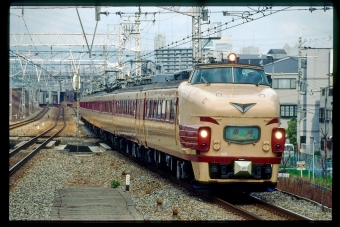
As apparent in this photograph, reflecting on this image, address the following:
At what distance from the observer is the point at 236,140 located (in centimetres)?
1200

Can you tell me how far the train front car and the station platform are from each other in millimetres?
1746

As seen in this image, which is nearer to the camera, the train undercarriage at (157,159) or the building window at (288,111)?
the train undercarriage at (157,159)

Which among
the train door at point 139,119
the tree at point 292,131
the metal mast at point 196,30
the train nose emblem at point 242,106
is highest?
the metal mast at point 196,30

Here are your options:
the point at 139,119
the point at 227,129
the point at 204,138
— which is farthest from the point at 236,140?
the point at 139,119

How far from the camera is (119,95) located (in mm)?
26344

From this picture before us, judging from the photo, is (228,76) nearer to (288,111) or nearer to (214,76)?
(214,76)

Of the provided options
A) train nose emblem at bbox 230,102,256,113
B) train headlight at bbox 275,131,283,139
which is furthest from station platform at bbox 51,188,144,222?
train headlight at bbox 275,131,283,139

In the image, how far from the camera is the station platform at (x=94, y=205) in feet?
34.8

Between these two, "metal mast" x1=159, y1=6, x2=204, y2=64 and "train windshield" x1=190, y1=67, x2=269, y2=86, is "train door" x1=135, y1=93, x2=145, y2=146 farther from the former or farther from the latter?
"train windshield" x1=190, y1=67, x2=269, y2=86

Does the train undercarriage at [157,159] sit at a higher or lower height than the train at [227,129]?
lower

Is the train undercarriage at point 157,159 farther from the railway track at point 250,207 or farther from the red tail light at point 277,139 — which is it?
the red tail light at point 277,139

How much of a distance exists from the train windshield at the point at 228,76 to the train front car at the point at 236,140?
2.54 ft

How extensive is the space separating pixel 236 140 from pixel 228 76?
182 centimetres

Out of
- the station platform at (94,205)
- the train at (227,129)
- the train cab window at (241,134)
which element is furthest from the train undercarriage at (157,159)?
the train cab window at (241,134)
